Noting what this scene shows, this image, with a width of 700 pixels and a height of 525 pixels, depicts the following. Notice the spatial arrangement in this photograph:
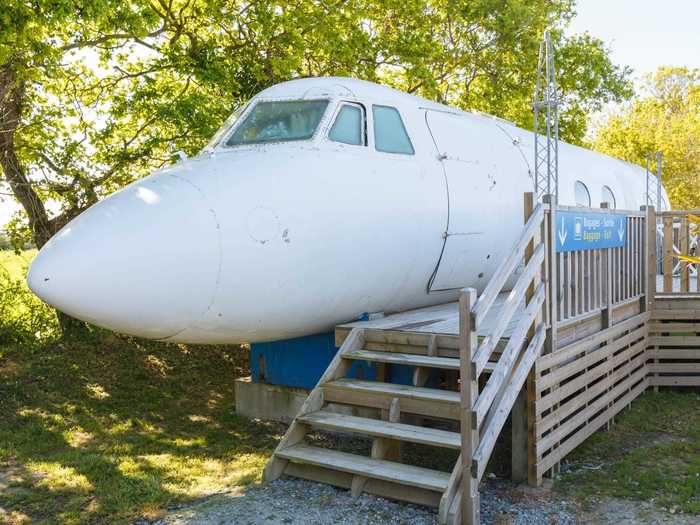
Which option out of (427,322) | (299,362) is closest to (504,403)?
(427,322)

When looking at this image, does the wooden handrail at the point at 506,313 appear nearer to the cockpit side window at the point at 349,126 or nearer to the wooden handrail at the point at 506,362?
the wooden handrail at the point at 506,362

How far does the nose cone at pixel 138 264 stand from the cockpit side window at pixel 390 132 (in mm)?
2217

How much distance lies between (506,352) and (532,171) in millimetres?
4524

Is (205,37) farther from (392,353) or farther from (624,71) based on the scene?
(624,71)

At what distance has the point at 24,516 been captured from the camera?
5609mm

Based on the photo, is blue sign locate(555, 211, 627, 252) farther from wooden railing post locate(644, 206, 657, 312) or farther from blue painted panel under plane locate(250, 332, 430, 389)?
blue painted panel under plane locate(250, 332, 430, 389)

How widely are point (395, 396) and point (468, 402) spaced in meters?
1.03

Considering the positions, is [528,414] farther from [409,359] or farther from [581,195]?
[581,195]

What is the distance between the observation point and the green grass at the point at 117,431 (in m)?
5.91

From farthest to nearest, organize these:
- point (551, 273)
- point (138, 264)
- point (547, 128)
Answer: point (547, 128) < point (551, 273) < point (138, 264)

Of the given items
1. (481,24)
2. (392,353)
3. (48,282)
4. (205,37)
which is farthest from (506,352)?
(481,24)

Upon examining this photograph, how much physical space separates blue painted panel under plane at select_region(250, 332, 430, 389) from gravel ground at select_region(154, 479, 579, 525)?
5.53 ft

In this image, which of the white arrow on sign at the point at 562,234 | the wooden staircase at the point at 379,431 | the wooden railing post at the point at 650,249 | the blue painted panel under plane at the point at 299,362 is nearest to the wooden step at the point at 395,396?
the wooden staircase at the point at 379,431

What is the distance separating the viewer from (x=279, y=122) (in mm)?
6875
